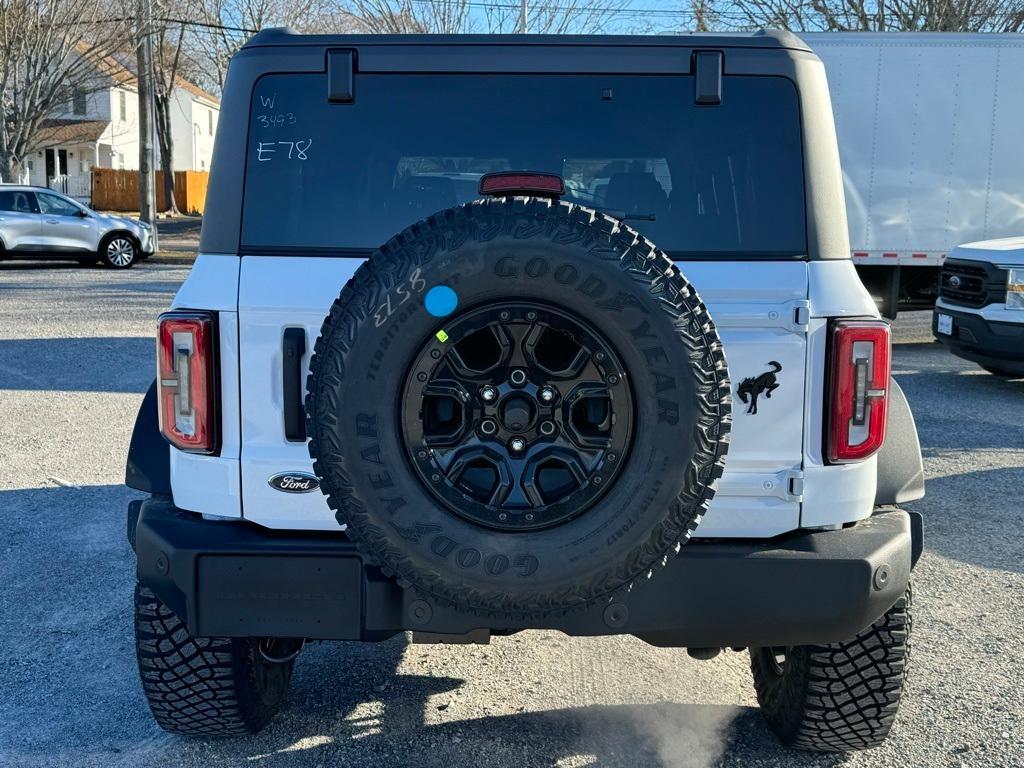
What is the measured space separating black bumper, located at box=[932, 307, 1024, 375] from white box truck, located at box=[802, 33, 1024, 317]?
111 inches

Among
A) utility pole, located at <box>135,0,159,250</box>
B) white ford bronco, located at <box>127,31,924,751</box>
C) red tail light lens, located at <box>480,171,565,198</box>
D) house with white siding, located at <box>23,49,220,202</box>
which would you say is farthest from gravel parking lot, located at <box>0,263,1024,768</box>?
house with white siding, located at <box>23,49,220,202</box>

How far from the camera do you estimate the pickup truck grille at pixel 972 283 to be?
32.3 feet

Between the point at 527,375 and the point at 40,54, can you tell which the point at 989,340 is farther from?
the point at 40,54

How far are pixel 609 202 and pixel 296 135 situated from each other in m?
0.87

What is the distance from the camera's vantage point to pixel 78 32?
96.9 ft

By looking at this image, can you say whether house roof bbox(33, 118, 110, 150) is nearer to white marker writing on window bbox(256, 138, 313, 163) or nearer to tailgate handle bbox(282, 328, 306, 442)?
white marker writing on window bbox(256, 138, 313, 163)

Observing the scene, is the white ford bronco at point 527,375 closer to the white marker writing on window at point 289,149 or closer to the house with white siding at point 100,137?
the white marker writing on window at point 289,149

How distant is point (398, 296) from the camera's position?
247cm

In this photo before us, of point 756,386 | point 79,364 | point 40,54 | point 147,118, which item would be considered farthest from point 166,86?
point 756,386

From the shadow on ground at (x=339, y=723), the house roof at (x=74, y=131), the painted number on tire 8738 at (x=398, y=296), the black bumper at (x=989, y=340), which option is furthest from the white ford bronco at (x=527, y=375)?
the house roof at (x=74, y=131)

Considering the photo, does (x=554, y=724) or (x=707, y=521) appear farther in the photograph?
(x=554, y=724)

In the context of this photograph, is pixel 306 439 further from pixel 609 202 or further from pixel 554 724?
pixel 554 724

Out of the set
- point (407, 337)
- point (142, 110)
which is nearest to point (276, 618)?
point (407, 337)

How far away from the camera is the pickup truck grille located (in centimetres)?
985
